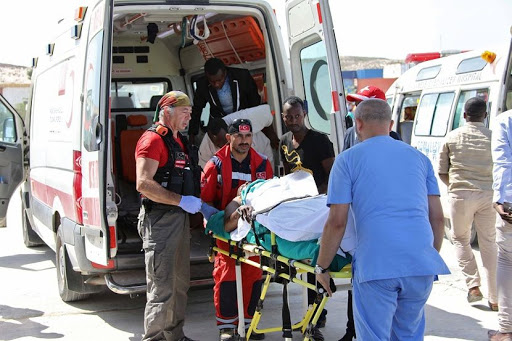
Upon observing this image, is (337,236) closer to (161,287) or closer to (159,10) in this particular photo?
(161,287)

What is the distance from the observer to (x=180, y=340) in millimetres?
5414

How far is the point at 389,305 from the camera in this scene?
367cm

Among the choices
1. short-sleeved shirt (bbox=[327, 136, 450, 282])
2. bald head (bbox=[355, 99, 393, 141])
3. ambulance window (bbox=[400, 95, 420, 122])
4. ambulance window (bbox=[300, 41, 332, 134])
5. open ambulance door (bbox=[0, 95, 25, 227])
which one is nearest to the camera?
short-sleeved shirt (bbox=[327, 136, 450, 282])

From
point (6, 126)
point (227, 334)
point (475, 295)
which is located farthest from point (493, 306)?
point (6, 126)

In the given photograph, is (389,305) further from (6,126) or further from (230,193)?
(6,126)

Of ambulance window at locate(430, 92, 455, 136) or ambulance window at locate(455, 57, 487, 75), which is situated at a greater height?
ambulance window at locate(455, 57, 487, 75)

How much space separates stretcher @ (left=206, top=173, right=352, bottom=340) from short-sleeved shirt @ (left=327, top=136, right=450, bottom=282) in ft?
1.24

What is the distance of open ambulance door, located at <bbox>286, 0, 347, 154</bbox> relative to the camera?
540 centimetres

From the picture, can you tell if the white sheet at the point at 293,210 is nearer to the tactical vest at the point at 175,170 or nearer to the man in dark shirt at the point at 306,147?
the tactical vest at the point at 175,170

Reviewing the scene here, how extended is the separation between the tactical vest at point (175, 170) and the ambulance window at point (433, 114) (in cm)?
564

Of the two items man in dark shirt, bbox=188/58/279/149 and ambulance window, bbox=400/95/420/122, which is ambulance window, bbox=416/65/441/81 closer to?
ambulance window, bbox=400/95/420/122

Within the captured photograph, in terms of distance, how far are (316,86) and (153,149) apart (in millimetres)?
1770

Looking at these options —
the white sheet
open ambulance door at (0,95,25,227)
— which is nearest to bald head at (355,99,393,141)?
the white sheet

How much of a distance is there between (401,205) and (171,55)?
244 inches
